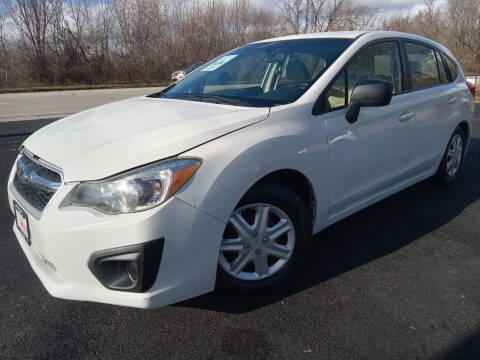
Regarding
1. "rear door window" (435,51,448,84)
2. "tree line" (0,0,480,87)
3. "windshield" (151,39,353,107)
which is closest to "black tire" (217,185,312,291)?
"windshield" (151,39,353,107)

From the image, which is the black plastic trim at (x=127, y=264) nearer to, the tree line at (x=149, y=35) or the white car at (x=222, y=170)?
the white car at (x=222, y=170)

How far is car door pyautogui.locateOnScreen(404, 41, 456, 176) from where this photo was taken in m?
3.29

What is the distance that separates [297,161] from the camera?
7.38 feet

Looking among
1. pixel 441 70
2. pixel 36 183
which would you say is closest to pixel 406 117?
pixel 441 70

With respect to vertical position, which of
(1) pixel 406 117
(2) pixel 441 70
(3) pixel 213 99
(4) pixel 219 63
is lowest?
(1) pixel 406 117

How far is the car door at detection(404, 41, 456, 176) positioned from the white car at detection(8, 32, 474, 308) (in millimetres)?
32

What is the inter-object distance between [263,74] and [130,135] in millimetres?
1319

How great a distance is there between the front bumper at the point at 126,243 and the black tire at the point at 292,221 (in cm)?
23

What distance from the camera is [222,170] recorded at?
6.23 feet

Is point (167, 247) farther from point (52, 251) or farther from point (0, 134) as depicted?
point (0, 134)

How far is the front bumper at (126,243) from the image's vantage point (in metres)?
1.74

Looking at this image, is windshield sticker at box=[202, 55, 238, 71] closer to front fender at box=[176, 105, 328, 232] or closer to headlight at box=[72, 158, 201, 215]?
front fender at box=[176, 105, 328, 232]

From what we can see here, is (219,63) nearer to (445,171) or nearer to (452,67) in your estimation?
(452,67)

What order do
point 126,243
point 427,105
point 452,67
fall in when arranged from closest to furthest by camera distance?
point 126,243 → point 427,105 → point 452,67
